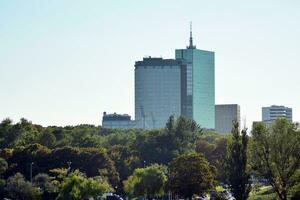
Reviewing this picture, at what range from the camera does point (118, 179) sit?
109 m

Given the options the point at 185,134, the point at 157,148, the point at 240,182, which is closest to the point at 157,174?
the point at 240,182

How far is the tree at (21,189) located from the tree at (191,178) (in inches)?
651

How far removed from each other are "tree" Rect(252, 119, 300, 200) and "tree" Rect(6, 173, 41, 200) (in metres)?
29.4

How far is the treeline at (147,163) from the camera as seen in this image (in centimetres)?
7444

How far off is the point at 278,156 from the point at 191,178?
12751mm

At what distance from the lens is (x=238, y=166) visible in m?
69.6

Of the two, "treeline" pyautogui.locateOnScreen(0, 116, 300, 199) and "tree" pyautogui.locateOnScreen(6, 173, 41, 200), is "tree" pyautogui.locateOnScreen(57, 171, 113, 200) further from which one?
"tree" pyautogui.locateOnScreen(6, 173, 41, 200)

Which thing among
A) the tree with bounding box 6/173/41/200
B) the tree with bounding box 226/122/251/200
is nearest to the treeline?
the tree with bounding box 226/122/251/200

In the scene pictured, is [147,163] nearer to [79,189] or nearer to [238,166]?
[79,189]

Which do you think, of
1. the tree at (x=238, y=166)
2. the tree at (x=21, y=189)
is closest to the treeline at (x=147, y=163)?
the tree at (x=238, y=166)

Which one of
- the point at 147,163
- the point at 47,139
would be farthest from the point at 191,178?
the point at 47,139

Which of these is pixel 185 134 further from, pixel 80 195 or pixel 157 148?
pixel 80 195

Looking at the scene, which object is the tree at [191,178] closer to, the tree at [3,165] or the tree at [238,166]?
the tree at [238,166]

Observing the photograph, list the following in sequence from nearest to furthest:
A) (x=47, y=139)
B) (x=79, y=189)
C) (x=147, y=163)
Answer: (x=79, y=189) → (x=147, y=163) → (x=47, y=139)
